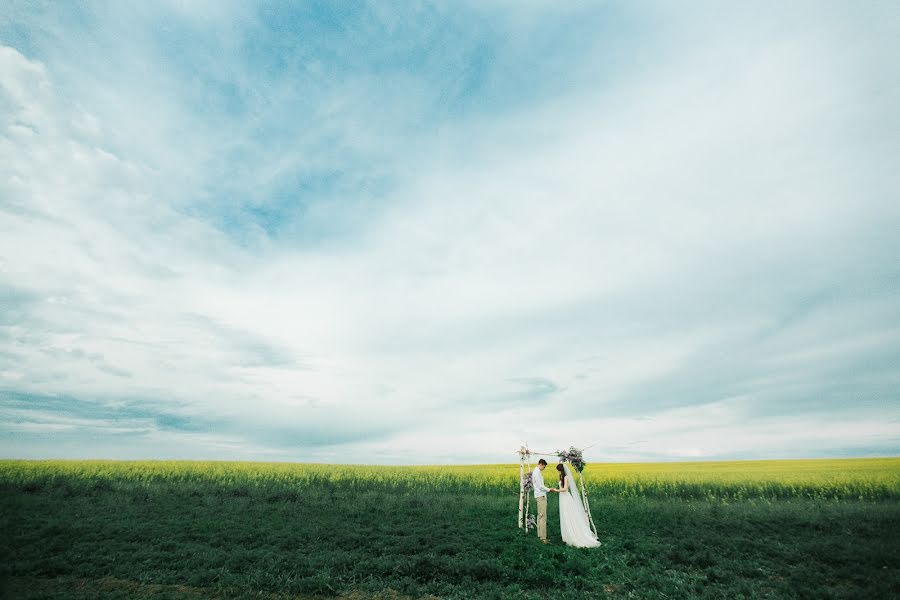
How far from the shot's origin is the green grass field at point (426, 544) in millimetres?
11867

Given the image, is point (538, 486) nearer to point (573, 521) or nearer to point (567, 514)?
point (567, 514)

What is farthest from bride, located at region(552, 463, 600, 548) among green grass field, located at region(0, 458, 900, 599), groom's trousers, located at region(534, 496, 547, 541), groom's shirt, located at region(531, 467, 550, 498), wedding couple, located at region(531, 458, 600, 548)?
green grass field, located at region(0, 458, 900, 599)

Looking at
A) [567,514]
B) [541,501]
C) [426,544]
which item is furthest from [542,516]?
[426,544]

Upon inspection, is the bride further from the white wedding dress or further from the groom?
the groom

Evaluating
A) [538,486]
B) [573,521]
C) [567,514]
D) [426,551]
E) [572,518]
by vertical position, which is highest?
[538,486]

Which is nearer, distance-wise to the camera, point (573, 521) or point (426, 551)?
point (426, 551)

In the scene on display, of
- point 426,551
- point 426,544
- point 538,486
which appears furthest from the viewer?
point 538,486

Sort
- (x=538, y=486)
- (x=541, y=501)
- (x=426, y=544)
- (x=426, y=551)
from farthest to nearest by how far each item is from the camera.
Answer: (x=538, y=486), (x=541, y=501), (x=426, y=544), (x=426, y=551)

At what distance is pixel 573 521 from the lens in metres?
16.6

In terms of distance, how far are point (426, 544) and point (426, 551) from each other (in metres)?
0.67

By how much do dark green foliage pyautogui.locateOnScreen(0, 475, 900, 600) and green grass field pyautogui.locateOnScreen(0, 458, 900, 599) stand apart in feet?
0.20

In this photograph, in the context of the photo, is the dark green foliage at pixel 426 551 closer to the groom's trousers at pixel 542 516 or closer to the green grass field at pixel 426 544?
the green grass field at pixel 426 544

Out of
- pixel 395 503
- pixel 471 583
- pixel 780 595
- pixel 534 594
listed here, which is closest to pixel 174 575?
pixel 471 583

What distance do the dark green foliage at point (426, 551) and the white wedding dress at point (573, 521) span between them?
3.10 ft
